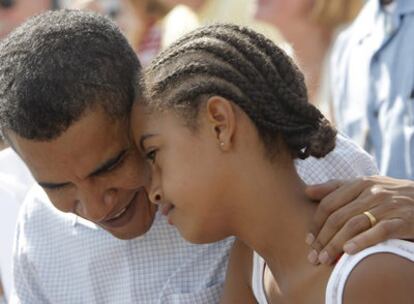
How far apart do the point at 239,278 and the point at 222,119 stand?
493 mm

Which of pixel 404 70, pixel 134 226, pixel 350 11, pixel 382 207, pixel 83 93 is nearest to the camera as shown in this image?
pixel 382 207

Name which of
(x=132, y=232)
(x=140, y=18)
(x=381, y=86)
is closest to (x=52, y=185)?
(x=132, y=232)

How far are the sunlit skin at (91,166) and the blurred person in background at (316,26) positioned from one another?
6.27 feet

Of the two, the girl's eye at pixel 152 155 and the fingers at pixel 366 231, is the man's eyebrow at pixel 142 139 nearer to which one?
the girl's eye at pixel 152 155

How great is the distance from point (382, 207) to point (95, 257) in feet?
3.16

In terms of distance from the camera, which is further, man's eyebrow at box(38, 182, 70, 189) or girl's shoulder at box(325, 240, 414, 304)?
man's eyebrow at box(38, 182, 70, 189)

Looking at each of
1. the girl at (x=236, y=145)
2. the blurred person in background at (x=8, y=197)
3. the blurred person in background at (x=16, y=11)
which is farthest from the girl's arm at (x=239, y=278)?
the blurred person in background at (x=16, y=11)

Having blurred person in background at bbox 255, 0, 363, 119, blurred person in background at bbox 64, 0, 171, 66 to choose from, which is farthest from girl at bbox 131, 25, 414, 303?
blurred person in background at bbox 64, 0, 171, 66

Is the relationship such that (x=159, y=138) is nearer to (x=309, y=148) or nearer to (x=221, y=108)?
(x=221, y=108)

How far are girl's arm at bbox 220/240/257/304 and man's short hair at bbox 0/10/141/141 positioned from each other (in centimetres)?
44

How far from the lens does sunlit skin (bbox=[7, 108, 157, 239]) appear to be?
2.82 meters

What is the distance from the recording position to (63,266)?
3.26 meters

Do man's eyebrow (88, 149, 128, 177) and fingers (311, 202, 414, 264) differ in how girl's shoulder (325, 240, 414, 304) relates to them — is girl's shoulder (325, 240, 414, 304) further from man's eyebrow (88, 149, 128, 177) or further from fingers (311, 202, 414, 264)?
man's eyebrow (88, 149, 128, 177)

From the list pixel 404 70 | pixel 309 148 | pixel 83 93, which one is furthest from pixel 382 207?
pixel 404 70
